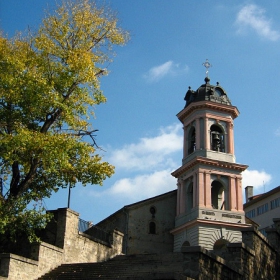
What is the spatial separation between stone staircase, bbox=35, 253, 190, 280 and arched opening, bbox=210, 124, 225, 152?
70.3 feet

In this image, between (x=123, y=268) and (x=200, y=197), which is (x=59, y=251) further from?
(x=200, y=197)

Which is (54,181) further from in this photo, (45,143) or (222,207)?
(222,207)

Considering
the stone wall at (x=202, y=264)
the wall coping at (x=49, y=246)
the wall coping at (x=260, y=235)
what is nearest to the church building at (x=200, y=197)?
the wall coping at (x=49, y=246)

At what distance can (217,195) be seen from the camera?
1709 inches

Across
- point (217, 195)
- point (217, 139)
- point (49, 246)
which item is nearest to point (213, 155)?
point (217, 139)

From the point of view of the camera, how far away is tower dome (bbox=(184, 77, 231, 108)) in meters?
44.0

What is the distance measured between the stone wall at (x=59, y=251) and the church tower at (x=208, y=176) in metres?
12.6

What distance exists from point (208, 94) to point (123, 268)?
26.1 metres

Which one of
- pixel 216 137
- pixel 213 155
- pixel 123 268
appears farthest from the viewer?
pixel 216 137

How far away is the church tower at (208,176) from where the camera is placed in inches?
1567

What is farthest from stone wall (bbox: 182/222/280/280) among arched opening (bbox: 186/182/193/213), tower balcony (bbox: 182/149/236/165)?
arched opening (bbox: 186/182/193/213)

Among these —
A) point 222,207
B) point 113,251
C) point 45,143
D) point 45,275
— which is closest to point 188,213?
point 222,207

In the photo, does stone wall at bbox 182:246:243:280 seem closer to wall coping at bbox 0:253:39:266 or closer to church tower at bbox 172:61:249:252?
wall coping at bbox 0:253:39:266

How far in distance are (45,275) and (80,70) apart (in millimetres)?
8588
